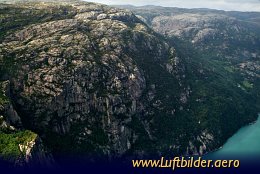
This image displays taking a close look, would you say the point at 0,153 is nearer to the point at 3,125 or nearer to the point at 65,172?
the point at 3,125

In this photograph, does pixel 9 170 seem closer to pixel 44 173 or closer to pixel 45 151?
pixel 44 173

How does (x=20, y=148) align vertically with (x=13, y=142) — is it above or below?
below

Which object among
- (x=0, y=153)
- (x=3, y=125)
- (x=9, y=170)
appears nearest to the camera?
(x=9, y=170)

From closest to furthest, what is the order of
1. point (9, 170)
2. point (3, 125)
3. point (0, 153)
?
point (9, 170)
point (0, 153)
point (3, 125)

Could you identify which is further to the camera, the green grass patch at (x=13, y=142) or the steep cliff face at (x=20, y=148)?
the green grass patch at (x=13, y=142)

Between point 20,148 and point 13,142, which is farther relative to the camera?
point 13,142

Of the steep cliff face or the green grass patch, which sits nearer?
the steep cliff face

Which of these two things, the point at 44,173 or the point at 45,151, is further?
the point at 45,151

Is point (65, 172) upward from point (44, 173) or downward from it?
downward

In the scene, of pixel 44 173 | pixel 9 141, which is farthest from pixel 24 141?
pixel 44 173
